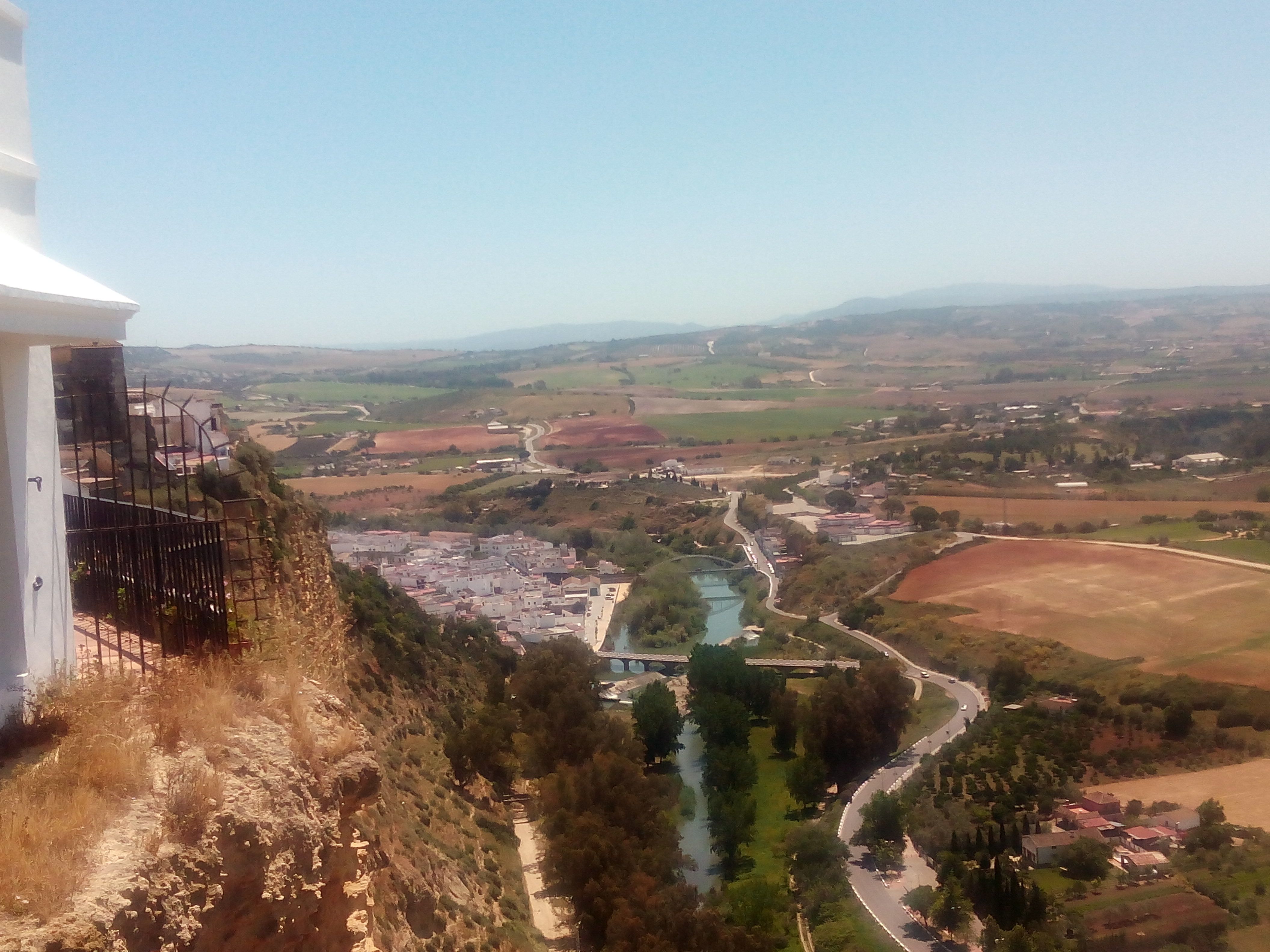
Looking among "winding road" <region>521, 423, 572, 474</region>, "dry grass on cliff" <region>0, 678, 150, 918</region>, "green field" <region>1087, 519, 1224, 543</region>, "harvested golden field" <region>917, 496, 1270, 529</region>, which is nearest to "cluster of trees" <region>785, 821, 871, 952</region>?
"dry grass on cliff" <region>0, 678, 150, 918</region>

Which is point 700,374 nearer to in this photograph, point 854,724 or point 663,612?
point 663,612

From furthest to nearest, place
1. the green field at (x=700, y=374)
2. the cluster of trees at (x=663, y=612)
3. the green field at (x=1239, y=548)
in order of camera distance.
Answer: the green field at (x=700, y=374) < the cluster of trees at (x=663, y=612) < the green field at (x=1239, y=548)

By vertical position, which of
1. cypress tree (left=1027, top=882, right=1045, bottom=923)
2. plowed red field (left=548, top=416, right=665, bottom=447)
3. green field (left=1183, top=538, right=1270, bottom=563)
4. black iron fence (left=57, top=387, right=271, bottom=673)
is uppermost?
black iron fence (left=57, top=387, right=271, bottom=673)

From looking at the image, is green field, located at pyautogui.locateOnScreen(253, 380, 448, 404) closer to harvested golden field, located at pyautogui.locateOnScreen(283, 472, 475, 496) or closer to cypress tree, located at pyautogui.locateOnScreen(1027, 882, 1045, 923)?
harvested golden field, located at pyautogui.locateOnScreen(283, 472, 475, 496)

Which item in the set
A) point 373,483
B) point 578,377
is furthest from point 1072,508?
Answer: point 578,377

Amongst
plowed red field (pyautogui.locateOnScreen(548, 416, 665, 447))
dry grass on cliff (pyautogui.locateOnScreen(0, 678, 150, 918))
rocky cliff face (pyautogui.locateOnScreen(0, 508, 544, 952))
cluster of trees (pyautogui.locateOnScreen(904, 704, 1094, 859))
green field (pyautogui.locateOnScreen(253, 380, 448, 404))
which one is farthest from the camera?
green field (pyautogui.locateOnScreen(253, 380, 448, 404))

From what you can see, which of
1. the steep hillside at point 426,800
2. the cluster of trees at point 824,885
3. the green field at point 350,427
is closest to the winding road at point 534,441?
the green field at point 350,427

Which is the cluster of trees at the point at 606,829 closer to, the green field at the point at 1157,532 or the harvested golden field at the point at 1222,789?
the harvested golden field at the point at 1222,789
